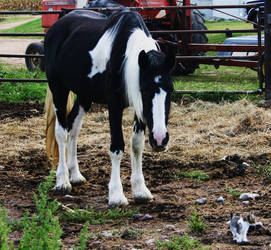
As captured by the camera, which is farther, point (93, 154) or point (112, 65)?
point (93, 154)

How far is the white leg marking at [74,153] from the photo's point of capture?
→ 18.8 ft

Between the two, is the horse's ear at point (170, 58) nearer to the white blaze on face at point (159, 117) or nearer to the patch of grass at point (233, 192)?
the white blaze on face at point (159, 117)

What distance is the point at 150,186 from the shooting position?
18.2ft

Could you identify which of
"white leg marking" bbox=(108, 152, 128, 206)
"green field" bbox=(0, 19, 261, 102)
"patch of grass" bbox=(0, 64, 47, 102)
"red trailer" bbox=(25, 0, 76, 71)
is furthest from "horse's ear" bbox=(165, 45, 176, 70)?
"red trailer" bbox=(25, 0, 76, 71)

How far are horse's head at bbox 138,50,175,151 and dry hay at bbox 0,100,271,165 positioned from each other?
189 cm

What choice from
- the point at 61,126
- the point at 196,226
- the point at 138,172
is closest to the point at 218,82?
the point at 61,126

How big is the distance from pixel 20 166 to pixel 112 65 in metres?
1.96

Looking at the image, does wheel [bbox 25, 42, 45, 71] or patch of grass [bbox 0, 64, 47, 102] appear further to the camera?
wheel [bbox 25, 42, 45, 71]

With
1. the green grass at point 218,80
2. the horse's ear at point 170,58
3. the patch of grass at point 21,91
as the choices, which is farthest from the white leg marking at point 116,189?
the green grass at point 218,80

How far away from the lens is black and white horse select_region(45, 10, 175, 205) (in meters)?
4.53

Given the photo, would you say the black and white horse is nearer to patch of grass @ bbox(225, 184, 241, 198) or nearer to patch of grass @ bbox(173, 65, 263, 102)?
patch of grass @ bbox(225, 184, 241, 198)

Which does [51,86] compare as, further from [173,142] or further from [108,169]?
[173,142]

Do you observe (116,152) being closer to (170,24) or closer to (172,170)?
(172,170)

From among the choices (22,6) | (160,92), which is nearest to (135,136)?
(160,92)
